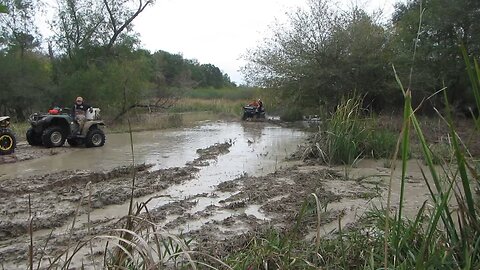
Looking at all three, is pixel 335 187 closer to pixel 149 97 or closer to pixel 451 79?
pixel 451 79

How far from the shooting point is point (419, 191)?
21.5 ft

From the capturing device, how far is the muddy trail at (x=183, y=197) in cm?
418

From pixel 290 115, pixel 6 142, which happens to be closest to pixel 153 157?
pixel 6 142

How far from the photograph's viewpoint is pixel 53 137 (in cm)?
1142

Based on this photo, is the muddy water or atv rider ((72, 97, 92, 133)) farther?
atv rider ((72, 97, 92, 133))

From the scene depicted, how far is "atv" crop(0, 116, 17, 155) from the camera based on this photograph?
1000cm

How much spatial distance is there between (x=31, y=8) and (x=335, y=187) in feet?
71.4

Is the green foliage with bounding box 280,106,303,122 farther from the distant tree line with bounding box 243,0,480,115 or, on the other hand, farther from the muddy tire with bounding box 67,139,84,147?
the muddy tire with bounding box 67,139,84,147

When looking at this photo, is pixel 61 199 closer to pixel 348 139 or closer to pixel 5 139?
pixel 5 139

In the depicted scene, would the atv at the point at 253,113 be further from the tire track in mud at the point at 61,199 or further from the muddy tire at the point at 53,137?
the tire track in mud at the point at 61,199

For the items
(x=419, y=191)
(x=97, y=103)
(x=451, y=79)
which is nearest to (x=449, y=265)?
(x=419, y=191)

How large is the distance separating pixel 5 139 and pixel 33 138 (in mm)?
1767

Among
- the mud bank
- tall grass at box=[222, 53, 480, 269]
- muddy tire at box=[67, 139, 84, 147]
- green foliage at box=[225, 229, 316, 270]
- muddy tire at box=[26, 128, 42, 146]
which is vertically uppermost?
tall grass at box=[222, 53, 480, 269]

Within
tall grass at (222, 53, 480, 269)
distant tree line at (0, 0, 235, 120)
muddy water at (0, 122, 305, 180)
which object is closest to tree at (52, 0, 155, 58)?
distant tree line at (0, 0, 235, 120)
